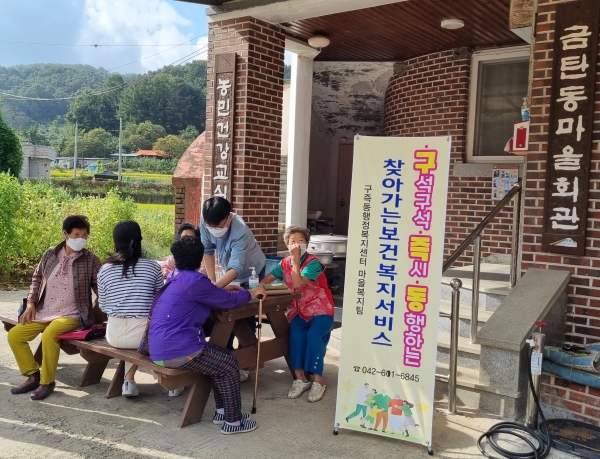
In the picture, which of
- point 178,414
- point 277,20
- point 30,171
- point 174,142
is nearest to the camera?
point 178,414

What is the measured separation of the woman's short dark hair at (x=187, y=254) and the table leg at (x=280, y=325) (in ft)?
3.26

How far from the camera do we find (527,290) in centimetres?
408

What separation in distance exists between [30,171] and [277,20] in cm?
5887

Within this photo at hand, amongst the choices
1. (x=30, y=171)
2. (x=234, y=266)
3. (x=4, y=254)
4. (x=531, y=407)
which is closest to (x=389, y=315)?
(x=531, y=407)

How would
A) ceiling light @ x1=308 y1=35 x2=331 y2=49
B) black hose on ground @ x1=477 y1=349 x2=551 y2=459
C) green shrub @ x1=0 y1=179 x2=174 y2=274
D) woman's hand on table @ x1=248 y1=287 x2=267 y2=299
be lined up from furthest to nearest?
green shrub @ x1=0 y1=179 x2=174 y2=274 < ceiling light @ x1=308 y1=35 x2=331 y2=49 < woman's hand on table @ x1=248 y1=287 x2=267 y2=299 < black hose on ground @ x1=477 y1=349 x2=551 y2=459

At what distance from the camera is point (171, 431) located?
368cm

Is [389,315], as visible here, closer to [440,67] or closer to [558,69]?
[558,69]

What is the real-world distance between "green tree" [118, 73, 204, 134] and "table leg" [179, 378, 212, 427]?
234 feet

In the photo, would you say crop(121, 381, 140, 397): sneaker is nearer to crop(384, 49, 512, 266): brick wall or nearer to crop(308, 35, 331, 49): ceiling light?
crop(384, 49, 512, 266): brick wall

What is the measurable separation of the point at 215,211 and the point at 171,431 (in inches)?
63.4

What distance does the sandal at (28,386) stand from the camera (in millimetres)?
4281

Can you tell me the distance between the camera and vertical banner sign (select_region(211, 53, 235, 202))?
20.9 feet

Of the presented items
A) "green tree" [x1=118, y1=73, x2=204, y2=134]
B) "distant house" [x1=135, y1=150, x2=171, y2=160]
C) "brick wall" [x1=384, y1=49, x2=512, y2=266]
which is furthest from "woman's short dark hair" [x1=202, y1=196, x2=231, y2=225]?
"green tree" [x1=118, y1=73, x2=204, y2=134]

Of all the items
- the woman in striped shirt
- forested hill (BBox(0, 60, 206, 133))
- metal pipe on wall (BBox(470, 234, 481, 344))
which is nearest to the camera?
the woman in striped shirt
